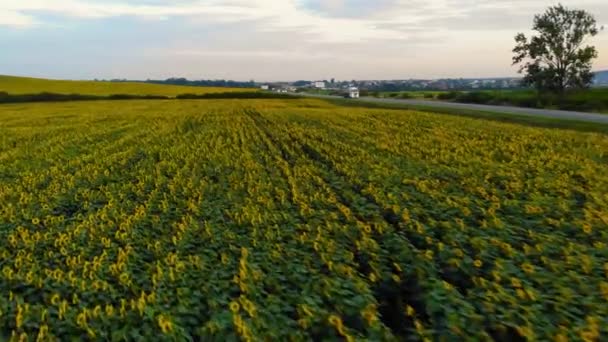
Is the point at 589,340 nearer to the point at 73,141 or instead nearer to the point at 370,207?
the point at 370,207

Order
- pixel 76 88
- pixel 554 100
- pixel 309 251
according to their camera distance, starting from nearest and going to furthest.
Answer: pixel 309 251 < pixel 554 100 < pixel 76 88

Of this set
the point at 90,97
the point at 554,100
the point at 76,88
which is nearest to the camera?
the point at 554,100

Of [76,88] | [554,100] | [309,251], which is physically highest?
[76,88]

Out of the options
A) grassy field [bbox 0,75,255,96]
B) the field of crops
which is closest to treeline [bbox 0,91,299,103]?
grassy field [bbox 0,75,255,96]

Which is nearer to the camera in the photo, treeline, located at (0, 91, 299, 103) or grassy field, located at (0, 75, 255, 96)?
treeline, located at (0, 91, 299, 103)

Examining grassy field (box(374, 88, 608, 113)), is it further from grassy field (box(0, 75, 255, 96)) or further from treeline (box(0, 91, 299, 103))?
grassy field (box(0, 75, 255, 96))

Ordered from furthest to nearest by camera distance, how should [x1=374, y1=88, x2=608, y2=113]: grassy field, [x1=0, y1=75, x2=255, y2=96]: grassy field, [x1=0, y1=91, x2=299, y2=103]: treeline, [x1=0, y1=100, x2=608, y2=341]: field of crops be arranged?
[x1=0, y1=75, x2=255, y2=96]: grassy field
[x1=0, y1=91, x2=299, y2=103]: treeline
[x1=374, y1=88, x2=608, y2=113]: grassy field
[x1=0, y1=100, x2=608, y2=341]: field of crops

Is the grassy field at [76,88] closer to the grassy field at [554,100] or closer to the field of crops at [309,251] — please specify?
the grassy field at [554,100]

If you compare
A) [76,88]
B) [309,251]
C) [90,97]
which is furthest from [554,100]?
[76,88]

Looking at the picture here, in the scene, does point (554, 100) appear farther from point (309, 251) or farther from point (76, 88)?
point (76, 88)
